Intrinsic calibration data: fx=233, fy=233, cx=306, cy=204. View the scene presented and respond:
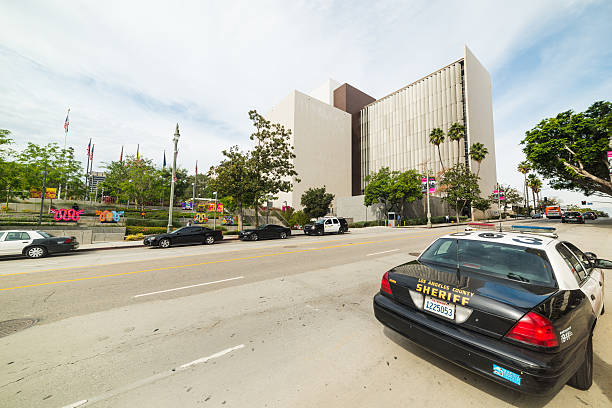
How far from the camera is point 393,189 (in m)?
35.2

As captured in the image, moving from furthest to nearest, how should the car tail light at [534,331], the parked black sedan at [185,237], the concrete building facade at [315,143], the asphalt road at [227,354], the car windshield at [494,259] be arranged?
1. the concrete building facade at [315,143]
2. the parked black sedan at [185,237]
3. the car windshield at [494,259]
4. the asphalt road at [227,354]
5. the car tail light at [534,331]

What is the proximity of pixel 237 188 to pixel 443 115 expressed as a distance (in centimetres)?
5036

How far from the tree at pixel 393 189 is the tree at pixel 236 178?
2151 cm

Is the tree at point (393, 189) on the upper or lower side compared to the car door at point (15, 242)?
upper

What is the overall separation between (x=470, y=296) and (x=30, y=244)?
17.2m

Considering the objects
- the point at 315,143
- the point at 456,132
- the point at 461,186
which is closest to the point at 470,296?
the point at 461,186

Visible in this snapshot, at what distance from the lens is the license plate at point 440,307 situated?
8.48 feet

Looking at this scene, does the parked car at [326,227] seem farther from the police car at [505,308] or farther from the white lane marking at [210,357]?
the white lane marking at [210,357]

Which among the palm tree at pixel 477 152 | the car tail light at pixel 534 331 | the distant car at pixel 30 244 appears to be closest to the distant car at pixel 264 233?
the distant car at pixel 30 244

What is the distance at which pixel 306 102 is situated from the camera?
53094 mm

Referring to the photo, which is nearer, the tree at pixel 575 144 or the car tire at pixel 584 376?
the car tire at pixel 584 376

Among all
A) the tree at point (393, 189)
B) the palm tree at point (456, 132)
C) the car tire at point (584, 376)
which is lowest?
the car tire at point (584, 376)

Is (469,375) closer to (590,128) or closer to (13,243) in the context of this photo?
(13,243)

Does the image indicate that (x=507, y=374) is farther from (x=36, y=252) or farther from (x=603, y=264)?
(x=36, y=252)
